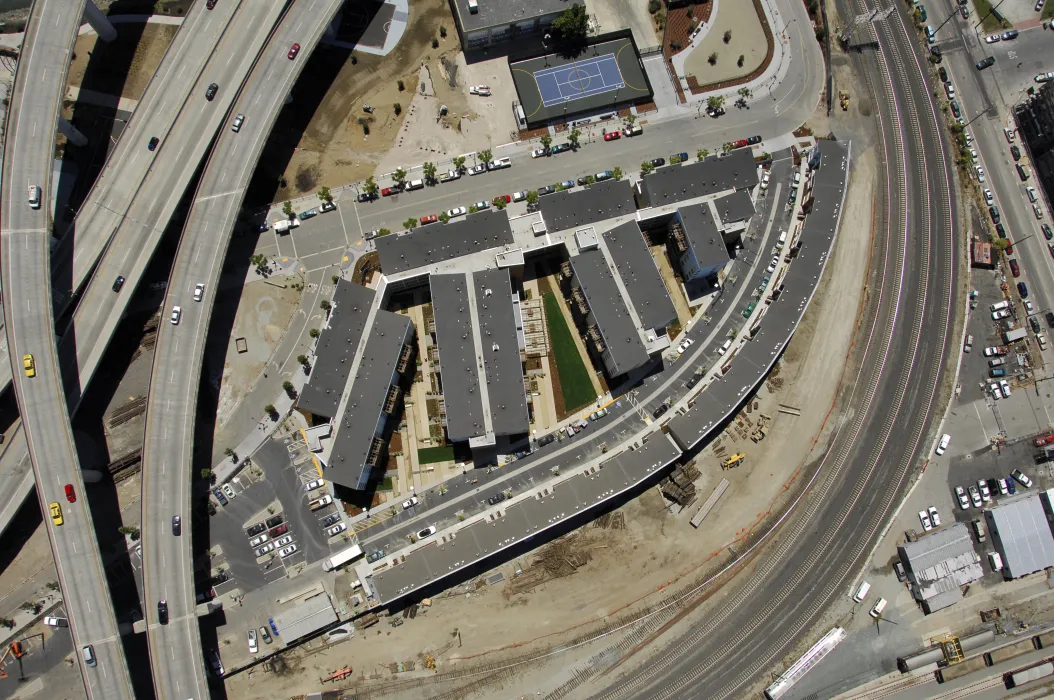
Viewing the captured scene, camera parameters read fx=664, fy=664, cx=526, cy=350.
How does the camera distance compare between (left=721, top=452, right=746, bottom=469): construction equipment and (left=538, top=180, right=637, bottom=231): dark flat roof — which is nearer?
(left=721, top=452, right=746, bottom=469): construction equipment

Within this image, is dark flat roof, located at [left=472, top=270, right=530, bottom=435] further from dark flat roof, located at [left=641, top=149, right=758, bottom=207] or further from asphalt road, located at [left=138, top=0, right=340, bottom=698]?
asphalt road, located at [left=138, top=0, right=340, bottom=698]

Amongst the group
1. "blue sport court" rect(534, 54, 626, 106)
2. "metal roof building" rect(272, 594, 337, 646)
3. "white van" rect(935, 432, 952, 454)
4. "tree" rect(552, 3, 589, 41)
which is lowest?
"white van" rect(935, 432, 952, 454)

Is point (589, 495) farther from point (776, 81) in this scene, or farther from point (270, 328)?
point (776, 81)

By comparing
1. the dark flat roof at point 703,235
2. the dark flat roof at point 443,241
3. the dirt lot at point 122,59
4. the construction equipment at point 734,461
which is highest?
the dirt lot at point 122,59

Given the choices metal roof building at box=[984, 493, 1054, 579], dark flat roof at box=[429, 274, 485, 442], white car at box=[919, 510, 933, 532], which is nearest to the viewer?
dark flat roof at box=[429, 274, 485, 442]

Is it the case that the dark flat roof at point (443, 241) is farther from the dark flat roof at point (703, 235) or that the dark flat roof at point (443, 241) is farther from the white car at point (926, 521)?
the white car at point (926, 521)

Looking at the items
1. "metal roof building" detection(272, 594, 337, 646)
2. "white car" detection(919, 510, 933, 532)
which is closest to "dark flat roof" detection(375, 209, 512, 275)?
"metal roof building" detection(272, 594, 337, 646)

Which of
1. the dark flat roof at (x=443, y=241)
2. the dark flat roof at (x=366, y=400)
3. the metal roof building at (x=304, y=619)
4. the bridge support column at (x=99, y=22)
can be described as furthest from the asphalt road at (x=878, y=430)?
the bridge support column at (x=99, y=22)
